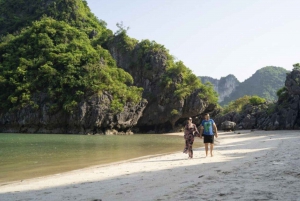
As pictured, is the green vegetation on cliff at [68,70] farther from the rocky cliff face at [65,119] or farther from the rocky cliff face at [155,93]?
the rocky cliff face at [65,119]

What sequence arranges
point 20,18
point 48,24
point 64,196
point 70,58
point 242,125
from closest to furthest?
point 64,196 < point 242,125 < point 70,58 < point 48,24 < point 20,18

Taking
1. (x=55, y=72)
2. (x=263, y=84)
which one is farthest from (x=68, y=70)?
(x=263, y=84)

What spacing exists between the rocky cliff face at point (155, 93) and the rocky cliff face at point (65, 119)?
10.7m

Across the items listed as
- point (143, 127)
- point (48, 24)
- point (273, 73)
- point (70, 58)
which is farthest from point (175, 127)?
point (273, 73)

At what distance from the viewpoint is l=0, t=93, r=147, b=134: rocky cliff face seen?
50406mm

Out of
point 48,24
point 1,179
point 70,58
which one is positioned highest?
point 48,24

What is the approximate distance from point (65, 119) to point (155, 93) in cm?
2060

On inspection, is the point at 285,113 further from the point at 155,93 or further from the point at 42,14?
the point at 42,14

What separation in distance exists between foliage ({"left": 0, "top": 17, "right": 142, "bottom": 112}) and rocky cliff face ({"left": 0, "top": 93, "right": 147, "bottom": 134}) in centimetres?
146

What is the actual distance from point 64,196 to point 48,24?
63.1m

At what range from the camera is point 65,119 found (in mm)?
51562

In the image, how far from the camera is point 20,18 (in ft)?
259

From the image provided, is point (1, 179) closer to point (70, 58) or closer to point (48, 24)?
point (70, 58)

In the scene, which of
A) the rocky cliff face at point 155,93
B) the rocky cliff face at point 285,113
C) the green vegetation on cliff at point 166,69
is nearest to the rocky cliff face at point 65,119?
the rocky cliff face at point 155,93
